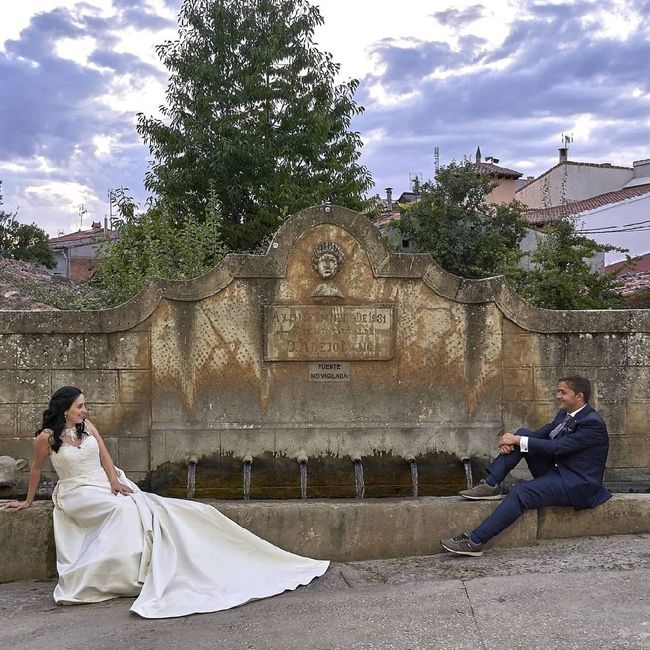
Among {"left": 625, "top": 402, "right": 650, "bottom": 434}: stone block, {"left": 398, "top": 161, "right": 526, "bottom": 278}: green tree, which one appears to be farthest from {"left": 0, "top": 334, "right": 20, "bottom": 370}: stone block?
{"left": 398, "top": 161, "right": 526, "bottom": 278}: green tree

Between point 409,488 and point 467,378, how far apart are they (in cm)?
120

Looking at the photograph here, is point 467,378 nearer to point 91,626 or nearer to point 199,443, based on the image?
point 199,443

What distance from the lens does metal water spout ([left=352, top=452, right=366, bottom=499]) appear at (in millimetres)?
7059

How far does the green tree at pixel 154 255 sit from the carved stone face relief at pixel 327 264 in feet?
8.82

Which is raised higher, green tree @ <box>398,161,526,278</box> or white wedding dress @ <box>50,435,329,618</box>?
green tree @ <box>398,161,526,278</box>

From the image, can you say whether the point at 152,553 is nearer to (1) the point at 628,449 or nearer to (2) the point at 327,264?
(2) the point at 327,264

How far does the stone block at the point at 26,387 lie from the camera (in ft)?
23.2

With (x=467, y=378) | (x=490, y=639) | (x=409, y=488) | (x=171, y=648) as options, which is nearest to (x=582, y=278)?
(x=467, y=378)

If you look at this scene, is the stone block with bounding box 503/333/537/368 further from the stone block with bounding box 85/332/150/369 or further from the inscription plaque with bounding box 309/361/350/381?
the stone block with bounding box 85/332/150/369

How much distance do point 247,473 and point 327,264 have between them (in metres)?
2.09

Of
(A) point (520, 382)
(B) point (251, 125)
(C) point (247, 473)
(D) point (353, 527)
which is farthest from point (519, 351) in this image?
(B) point (251, 125)

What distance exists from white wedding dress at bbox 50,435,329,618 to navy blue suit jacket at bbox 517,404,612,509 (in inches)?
76.9

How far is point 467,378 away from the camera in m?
7.34

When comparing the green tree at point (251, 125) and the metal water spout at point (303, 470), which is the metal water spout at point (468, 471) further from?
the green tree at point (251, 125)
